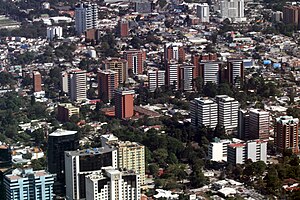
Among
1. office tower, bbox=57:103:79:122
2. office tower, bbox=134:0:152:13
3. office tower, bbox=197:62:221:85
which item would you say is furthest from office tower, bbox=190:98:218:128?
office tower, bbox=134:0:152:13

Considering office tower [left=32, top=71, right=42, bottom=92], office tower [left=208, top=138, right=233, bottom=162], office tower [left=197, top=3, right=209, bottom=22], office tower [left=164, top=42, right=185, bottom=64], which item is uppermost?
office tower [left=197, top=3, right=209, bottom=22]

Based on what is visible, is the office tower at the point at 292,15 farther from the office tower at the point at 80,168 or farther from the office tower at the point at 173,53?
the office tower at the point at 80,168

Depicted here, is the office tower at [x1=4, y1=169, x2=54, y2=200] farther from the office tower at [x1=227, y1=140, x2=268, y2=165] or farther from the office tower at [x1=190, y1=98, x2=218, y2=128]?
the office tower at [x1=190, y1=98, x2=218, y2=128]

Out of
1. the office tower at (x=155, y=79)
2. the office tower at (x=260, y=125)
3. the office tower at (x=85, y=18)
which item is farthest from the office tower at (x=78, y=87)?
the office tower at (x=85, y=18)

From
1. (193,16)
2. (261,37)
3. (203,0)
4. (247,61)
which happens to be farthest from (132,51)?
(203,0)

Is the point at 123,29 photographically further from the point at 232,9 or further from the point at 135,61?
the point at 135,61
